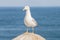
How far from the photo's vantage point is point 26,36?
360 inches

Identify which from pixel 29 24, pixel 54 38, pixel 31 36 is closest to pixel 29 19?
pixel 29 24

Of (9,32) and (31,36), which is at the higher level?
(9,32)

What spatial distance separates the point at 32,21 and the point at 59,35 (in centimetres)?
3082

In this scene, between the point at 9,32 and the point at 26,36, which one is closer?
the point at 26,36

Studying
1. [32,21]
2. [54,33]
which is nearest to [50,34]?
[54,33]

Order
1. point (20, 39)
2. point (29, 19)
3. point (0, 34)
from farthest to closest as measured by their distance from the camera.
Result: point (0, 34) < point (29, 19) < point (20, 39)

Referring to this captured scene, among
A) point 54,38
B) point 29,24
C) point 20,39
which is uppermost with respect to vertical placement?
point 54,38

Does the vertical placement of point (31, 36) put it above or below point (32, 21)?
below

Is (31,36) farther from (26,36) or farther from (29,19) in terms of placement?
(29,19)

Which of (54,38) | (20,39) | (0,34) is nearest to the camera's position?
(20,39)

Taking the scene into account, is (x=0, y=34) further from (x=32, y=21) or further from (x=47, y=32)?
(x=32, y=21)

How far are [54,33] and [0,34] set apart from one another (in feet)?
27.1

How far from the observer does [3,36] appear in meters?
39.6

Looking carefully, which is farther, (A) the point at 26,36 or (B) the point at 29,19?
(B) the point at 29,19
